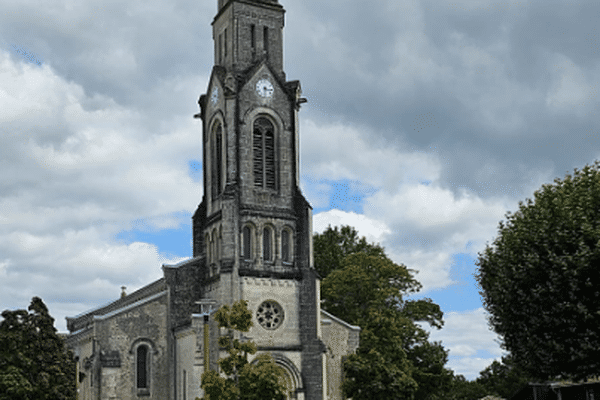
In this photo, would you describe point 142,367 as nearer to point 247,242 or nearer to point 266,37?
point 247,242

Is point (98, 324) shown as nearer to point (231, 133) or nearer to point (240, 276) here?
point (240, 276)

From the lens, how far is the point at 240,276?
4866cm

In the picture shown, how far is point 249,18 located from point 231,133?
8.60 metres

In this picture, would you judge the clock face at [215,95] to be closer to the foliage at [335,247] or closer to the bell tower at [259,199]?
the bell tower at [259,199]

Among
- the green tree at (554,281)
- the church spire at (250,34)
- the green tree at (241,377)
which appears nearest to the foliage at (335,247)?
the church spire at (250,34)

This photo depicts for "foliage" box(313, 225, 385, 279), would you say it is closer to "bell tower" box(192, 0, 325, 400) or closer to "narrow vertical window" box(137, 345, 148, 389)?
"bell tower" box(192, 0, 325, 400)

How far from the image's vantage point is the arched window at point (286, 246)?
51.2 m

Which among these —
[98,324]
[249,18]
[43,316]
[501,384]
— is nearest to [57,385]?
[43,316]

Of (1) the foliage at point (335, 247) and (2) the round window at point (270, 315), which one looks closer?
(2) the round window at point (270, 315)

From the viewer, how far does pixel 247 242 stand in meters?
50.3

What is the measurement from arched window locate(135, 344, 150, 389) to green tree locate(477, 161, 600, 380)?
80.5 ft

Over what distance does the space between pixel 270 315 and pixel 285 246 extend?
4.91 m

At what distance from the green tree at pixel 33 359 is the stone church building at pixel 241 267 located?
22.4 ft

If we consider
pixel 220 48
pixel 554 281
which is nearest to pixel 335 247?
pixel 220 48
